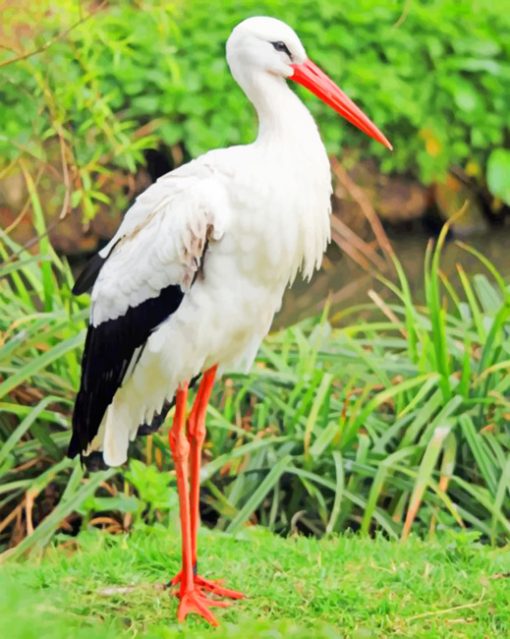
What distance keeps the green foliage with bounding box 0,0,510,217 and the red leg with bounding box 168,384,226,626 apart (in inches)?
164

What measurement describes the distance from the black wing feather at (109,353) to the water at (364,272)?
4118 mm

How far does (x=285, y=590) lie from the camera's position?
4.41 metres

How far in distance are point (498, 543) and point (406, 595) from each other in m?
1.27

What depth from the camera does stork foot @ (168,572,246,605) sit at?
14.4ft

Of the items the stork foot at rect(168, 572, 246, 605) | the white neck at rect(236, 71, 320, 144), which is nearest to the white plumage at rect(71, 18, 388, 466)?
the white neck at rect(236, 71, 320, 144)

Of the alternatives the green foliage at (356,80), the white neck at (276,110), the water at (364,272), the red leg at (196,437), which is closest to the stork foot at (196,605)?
the red leg at (196,437)

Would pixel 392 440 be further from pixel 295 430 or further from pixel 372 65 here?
pixel 372 65

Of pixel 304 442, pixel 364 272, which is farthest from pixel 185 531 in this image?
pixel 364 272

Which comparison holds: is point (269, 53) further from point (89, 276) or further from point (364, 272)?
point (364, 272)

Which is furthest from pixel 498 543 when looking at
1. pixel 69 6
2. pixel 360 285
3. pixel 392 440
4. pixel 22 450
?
pixel 360 285

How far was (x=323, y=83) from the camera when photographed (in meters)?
4.46

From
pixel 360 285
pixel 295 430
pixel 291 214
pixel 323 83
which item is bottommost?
pixel 360 285

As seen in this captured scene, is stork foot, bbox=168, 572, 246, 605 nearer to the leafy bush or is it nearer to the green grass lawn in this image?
the green grass lawn

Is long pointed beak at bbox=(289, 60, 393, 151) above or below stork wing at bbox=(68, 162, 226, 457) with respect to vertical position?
above
